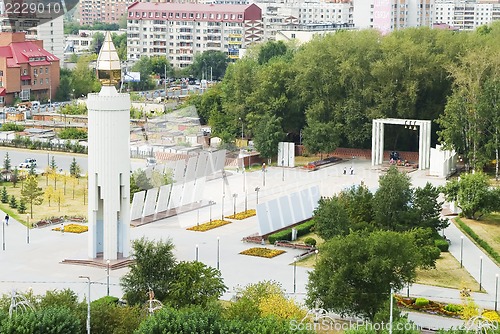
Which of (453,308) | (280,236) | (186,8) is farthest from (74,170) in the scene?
(186,8)

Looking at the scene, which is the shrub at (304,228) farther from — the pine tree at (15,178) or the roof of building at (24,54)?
the roof of building at (24,54)

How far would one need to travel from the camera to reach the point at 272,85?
4494 centimetres

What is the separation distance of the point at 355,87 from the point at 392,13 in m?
45.7

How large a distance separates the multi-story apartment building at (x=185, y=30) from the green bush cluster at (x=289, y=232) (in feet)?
167

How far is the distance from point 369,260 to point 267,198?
13.7 m

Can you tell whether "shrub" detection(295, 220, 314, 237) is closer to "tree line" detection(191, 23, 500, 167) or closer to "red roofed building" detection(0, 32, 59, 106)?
"tree line" detection(191, 23, 500, 167)

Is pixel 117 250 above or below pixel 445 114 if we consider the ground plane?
below

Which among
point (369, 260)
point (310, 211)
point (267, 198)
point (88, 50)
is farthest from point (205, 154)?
point (88, 50)

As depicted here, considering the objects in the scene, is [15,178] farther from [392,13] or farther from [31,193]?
[392,13]

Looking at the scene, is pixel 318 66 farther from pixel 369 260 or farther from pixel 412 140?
pixel 369 260

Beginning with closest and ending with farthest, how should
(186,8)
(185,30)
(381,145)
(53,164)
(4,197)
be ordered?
(4,197)
(53,164)
(381,145)
(186,8)
(185,30)

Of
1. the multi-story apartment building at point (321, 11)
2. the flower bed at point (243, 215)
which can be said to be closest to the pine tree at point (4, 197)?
the flower bed at point (243, 215)

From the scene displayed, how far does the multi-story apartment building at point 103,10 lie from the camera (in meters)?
128

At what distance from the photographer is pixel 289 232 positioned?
98.4ft
